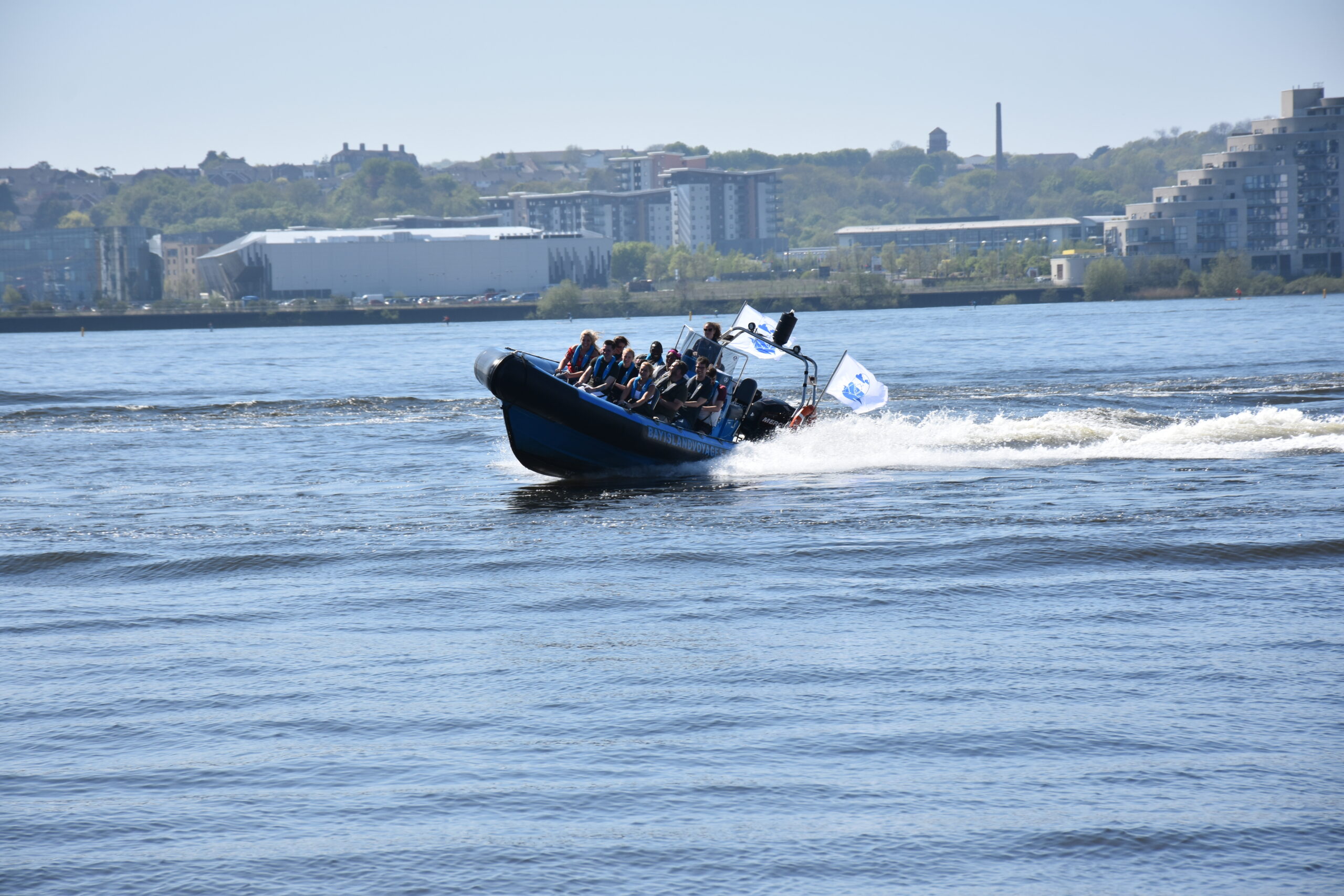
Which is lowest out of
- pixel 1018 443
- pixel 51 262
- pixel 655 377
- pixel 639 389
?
pixel 1018 443

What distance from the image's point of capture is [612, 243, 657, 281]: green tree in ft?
575

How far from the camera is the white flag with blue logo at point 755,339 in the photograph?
1988 cm

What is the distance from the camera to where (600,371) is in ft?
63.3

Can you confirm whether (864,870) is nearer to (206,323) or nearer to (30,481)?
(30,481)

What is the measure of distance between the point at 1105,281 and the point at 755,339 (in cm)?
10596

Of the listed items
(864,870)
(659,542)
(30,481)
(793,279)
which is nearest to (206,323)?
(793,279)

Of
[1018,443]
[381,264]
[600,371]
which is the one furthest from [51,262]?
[600,371]

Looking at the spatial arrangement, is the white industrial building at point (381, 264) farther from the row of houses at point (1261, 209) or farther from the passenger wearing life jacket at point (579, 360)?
the passenger wearing life jacket at point (579, 360)

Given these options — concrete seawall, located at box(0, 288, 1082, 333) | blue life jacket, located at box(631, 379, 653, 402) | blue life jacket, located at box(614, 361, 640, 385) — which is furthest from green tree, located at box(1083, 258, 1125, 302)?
blue life jacket, located at box(631, 379, 653, 402)

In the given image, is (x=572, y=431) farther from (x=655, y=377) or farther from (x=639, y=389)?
(x=655, y=377)

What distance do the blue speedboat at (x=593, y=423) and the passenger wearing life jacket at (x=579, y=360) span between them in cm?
28

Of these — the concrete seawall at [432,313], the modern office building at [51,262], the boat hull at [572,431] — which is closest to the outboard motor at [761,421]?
the boat hull at [572,431]

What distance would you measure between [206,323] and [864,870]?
122 metres

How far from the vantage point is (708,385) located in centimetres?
1944
